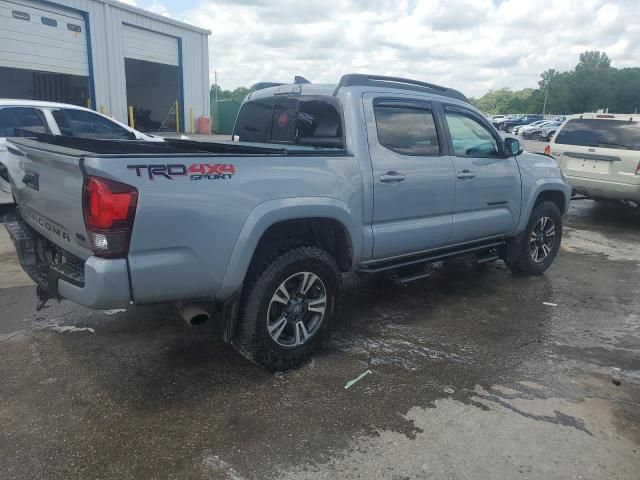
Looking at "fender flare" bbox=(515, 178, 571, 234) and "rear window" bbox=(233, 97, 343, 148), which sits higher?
"rear window" bbox=(233, 97, 343, 148)

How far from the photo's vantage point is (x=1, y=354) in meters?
3.54

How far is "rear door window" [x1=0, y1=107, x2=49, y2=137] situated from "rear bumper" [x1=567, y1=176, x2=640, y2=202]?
8.31m

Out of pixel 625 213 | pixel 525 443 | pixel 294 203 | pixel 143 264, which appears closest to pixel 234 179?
pixel 294 203

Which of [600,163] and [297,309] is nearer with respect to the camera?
[297,309]

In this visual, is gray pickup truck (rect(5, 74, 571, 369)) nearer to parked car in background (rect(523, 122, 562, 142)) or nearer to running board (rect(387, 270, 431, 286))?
running board (rect(387, 270, 431, 286))

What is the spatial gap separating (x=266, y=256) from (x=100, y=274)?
1.03 meters

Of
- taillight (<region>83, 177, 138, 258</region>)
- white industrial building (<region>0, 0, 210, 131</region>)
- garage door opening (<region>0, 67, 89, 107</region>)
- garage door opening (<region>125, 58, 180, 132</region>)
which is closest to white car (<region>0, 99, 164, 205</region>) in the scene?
taillight (<region>83, 177, 138, 258</region>)

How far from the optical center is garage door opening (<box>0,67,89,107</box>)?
23.2 m

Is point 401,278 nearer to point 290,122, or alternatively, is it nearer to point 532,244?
point 290,122

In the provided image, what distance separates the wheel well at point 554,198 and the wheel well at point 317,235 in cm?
290

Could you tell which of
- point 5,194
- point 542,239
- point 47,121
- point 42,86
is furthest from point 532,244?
point 42,86

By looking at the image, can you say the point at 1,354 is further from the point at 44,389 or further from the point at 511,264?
the point at 511,264

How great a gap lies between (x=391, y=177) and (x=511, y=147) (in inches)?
72.0

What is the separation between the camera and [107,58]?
18344 mm
